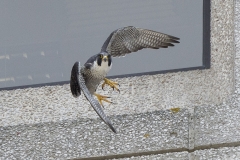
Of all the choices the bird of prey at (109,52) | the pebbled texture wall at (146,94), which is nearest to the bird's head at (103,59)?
the bird of prey at (109,52)

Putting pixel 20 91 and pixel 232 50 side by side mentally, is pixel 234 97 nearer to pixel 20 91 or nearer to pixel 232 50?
pixel 232 50

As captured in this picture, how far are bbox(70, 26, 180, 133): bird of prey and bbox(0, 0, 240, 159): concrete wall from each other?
241 millimetres

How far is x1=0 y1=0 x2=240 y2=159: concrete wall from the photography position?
750cm

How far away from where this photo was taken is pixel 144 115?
757cm

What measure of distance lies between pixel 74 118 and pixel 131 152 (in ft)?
1.51

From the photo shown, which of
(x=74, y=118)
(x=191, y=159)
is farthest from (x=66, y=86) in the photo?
(x=191, y=159)

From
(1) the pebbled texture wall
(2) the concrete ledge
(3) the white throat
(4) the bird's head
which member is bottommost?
(2) the concrete ledge

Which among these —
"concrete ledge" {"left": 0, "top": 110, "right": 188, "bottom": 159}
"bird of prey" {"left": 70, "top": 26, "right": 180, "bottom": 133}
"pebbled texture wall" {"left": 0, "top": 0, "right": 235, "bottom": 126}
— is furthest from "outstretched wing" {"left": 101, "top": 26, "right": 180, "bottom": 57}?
"concrete ledge" {"left": 0, "top": 110, "right": 188, "bottom": 159}

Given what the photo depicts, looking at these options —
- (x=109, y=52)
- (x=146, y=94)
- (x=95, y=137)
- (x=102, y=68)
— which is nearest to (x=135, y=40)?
(x=109, y=52)

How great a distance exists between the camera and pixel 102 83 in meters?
7.55

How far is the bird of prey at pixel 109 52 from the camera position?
6.96m

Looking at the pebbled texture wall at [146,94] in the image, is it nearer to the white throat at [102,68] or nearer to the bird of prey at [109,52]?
the bird of prey at [109,52]

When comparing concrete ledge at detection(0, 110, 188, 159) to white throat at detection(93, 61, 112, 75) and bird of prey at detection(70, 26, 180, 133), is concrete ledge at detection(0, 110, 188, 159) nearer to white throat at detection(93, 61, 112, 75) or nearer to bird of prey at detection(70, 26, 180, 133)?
bird of prey at detection(70, 26, 180, 133)

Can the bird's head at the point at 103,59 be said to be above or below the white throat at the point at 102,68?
above
